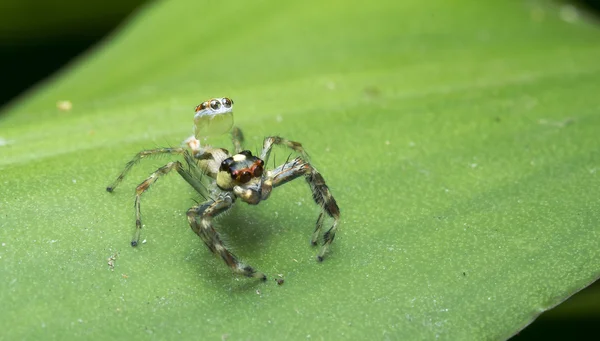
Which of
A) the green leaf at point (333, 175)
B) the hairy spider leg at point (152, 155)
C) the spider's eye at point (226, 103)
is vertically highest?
the spider's eye at point (226, 103)

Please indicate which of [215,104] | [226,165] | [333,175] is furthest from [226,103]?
[333,175]

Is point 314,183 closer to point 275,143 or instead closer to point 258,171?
point 258,171

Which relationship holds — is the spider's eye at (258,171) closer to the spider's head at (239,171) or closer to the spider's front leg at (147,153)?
the spider's head at (239,171)

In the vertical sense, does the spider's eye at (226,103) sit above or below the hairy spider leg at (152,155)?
above

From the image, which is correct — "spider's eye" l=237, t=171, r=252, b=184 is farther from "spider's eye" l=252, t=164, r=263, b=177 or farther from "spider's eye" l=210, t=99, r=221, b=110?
"spider's eye" l=210, t=99, r=221, b=110

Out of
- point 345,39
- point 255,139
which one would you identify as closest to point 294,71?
point 345,39

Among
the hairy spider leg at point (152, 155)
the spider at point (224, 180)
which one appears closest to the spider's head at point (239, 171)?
the spider at point (224, 180)

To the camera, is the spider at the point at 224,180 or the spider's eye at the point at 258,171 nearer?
the spider at the point at 224,180

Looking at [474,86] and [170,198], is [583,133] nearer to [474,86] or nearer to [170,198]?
[474,86]
